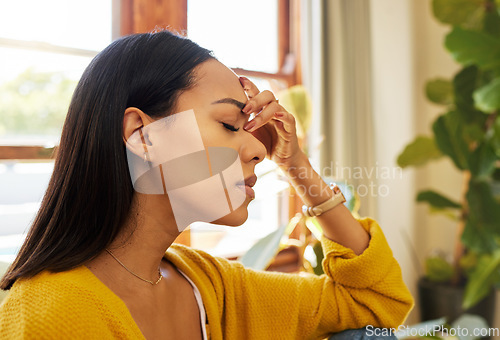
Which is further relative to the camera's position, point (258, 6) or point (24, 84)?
point (258, 6)

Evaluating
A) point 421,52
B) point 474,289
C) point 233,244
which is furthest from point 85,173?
point 421,52

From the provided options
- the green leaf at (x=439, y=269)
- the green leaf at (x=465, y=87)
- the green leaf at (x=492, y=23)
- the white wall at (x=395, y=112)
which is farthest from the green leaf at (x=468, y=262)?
the green leaf at (x=492, y=23)

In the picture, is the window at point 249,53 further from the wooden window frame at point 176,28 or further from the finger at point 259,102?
the finger at point 259,102

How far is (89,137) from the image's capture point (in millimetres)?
687

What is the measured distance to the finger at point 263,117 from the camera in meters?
0.78

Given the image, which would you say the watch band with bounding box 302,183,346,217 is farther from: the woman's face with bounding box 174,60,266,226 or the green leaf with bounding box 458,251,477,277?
the green leaf with bounding box 458,251,477,277

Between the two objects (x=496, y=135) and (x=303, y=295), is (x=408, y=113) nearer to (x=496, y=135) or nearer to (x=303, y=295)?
(x=496, y=135)

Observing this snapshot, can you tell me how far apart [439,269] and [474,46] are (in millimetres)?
1247

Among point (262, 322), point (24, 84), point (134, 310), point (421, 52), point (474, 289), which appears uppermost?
point (421, 52)

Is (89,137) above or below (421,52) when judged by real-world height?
below

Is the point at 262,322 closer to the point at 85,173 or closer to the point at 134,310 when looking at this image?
the point at 134,310

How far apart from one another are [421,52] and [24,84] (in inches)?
99.3

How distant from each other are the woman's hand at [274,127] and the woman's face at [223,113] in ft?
0.09
